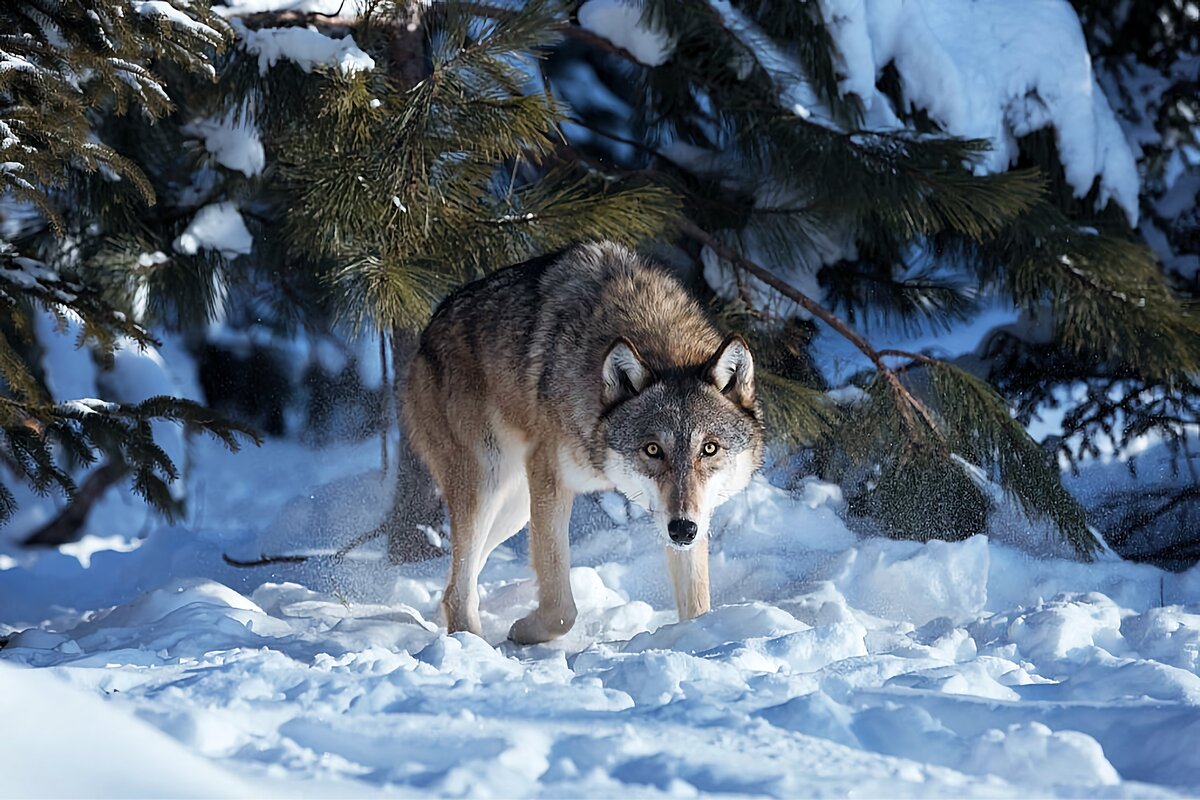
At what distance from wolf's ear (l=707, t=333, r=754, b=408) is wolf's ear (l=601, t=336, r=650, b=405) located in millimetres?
286

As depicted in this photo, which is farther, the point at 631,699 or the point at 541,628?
the point at 541,628

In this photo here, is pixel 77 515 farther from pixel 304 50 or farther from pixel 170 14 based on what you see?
pixel 170 14

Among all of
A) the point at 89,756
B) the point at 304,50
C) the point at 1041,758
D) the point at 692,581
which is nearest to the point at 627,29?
the point at 304,50

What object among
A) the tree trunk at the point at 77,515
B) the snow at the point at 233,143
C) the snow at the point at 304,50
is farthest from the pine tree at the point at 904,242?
the tree trunk at the point at 77,515

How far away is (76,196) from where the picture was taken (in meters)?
5.90

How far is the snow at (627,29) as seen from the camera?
6.11 m

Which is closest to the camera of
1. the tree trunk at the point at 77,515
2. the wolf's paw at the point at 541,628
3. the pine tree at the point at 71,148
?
the pine tree at the point at 71,148

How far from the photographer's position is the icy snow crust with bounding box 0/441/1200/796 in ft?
7.43

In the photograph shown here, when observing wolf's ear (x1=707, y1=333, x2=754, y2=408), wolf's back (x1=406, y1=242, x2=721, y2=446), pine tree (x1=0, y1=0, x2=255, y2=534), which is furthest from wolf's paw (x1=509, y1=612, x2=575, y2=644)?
pine tree (x1=0, y1=0, x2=255, y2=534)

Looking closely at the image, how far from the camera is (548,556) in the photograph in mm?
4902

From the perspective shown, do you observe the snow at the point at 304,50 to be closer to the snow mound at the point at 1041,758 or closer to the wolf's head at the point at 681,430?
the wolf's head at the point at 681,430

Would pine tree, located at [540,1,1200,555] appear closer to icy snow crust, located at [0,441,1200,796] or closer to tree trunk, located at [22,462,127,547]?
icy snow crust, located at [0,441,1200,796]

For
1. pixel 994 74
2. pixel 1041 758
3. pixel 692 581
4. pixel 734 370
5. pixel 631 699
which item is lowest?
pixel 1041 758

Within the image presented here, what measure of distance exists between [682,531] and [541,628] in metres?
1.03
